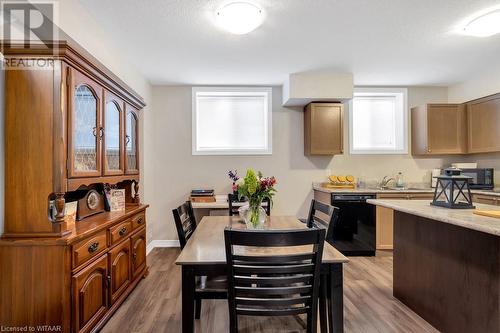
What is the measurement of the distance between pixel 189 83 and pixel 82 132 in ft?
8.31

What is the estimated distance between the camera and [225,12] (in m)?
2.21

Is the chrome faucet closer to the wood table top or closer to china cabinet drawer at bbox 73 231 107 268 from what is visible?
the wood table top

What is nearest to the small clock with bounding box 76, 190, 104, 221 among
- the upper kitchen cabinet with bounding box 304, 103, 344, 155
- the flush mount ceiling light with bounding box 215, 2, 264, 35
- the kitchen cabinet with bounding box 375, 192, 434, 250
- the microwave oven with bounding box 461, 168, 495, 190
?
the flush mount ceiling light with bounding box 215, 2, 264, 35

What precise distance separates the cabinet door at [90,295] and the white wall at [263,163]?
2201mm

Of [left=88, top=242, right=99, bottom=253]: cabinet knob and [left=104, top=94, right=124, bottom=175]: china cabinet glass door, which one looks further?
[left=104, top=94, right=124, bottom=175]: china cabinet glass door

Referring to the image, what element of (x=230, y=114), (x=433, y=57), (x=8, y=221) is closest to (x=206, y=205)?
(x=230, y=114)

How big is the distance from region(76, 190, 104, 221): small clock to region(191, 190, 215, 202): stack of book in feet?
5.07

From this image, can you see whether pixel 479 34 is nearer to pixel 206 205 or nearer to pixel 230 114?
pixel 230 114

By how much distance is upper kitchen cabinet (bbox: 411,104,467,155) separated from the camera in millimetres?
4164

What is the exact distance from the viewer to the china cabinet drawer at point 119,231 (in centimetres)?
227

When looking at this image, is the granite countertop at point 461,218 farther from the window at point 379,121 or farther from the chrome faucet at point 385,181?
the window at point 379,121

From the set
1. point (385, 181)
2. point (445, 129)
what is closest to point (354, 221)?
point (385, 181)

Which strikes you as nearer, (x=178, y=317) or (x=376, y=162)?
(x=178, y=317)

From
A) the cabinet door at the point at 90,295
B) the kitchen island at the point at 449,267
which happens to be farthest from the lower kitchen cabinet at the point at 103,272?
the kitchen island at the point at 449,267
